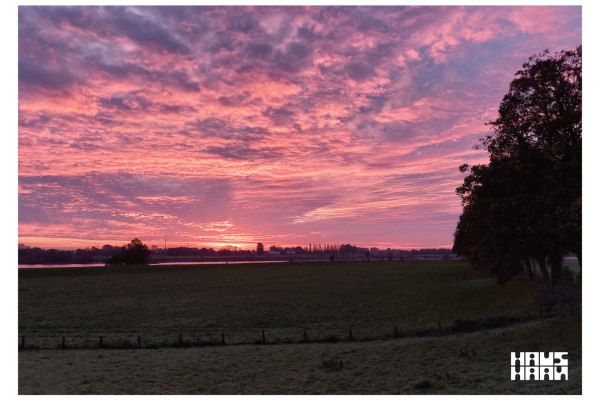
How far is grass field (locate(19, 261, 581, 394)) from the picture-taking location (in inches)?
801

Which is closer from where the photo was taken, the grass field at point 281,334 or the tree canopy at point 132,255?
the grass field at point 281,334

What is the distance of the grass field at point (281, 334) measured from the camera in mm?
20344

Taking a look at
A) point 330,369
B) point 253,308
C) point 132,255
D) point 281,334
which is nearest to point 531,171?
point 330,369

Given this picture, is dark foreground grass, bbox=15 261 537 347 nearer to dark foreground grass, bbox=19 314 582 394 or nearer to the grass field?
the grass field

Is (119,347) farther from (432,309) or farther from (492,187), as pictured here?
(432,309)

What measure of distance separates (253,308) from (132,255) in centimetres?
13699

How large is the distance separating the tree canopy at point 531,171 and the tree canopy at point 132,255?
17412 cm

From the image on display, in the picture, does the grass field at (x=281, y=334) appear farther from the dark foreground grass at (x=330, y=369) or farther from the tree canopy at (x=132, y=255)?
the tree canopy at (x=132, y=255)

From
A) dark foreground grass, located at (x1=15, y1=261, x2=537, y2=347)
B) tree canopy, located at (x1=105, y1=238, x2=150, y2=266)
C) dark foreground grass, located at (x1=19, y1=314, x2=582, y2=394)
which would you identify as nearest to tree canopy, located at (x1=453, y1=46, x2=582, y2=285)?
dark foreground grass, located at (x1=19, y1=314, x2=582, y2=394)

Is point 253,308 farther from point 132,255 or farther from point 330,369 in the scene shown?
point 132,255

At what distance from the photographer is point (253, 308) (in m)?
58.0

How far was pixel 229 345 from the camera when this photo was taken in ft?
119

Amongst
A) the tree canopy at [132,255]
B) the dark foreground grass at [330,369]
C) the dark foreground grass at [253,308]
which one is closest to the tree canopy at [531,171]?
the dark foreground grass at [330,369]

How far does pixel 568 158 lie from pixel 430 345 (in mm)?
16324
